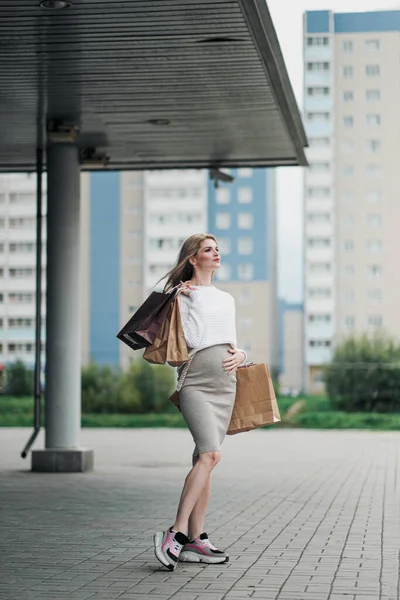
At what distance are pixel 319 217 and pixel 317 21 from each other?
864cm

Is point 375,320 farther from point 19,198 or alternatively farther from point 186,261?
point 186,261

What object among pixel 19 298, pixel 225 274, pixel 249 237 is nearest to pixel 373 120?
pixel 19 298

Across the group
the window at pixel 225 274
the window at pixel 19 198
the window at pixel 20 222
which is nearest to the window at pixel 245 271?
the window at pixel 225 274

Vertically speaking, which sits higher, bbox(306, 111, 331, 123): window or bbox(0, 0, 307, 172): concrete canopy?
bbox(306, 111, 331, 123): window

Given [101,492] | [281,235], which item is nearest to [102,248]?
[281,235]

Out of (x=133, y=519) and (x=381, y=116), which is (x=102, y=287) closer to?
(x=381, y=116)

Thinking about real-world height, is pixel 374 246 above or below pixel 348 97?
below

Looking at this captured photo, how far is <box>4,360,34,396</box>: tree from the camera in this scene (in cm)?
3256

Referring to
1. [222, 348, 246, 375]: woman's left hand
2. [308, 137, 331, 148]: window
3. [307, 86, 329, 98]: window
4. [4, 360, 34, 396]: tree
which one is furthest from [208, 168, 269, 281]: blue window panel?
[222, 348, 246, 375]: woman's left hand

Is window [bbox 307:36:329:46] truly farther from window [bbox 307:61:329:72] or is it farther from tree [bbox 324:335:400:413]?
tree [bbox 324:335:400:413]

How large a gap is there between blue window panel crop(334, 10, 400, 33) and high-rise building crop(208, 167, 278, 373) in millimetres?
16470

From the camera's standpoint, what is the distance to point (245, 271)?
5888cm

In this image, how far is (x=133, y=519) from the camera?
10.1m

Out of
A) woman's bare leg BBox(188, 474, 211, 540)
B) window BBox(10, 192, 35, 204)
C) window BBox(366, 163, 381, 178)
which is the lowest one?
woman's bare leg BBox(188, 474, 211, 540)
